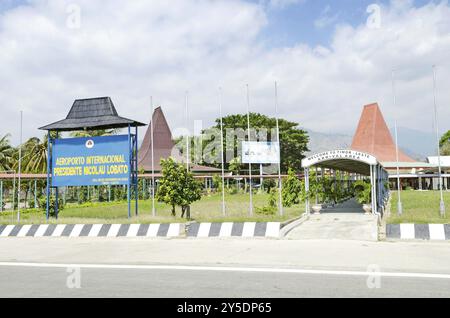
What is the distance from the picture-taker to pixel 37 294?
6445 mm

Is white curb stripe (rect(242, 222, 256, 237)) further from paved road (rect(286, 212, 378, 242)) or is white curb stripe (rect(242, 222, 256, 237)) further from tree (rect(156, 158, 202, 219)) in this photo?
tree (rect(156, 158, 202, 219))

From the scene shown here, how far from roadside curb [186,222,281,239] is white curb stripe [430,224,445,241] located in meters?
4.03

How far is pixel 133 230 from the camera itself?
1382 cm

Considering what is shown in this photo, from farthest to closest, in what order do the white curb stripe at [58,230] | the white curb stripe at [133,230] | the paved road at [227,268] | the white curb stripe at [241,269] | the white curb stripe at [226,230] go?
1. the white curb stripe at [58,230]
2. the white curb stripe at [133,230]
3. the white curb stripe at [226,230]
4. the white curb stripe at [241,269]
5. the paved road at [227,268]

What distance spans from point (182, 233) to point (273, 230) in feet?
9.34

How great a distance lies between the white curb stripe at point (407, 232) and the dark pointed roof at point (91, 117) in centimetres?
1030

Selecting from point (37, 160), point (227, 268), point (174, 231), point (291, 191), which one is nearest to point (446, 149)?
point (291, 191)

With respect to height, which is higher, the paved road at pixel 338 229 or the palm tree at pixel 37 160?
the palm tree at pixel 37 160

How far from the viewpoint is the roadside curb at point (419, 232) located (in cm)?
1140

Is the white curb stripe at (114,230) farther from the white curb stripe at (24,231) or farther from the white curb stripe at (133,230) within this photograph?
the white curb stripe at (24,231)

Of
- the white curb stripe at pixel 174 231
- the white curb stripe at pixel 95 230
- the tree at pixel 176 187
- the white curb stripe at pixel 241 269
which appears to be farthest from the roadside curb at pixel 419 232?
the white curb stripe at pixel 95 230

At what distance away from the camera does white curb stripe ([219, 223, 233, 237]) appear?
13.0 meters
